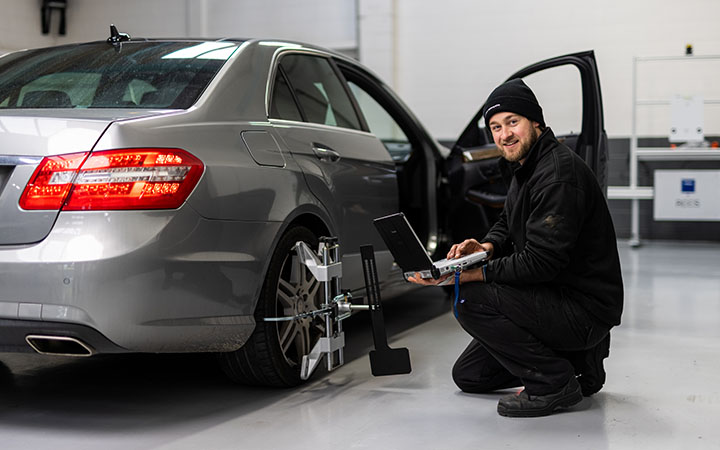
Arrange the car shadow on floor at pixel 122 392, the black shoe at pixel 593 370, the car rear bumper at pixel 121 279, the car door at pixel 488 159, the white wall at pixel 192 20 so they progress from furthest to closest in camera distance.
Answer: the white wall at pixel 192 20
the car door at pixel 488 159
the black shoe at pixel 593 370
the car shadow on floor at pixel 122 392
the car rear bumper at pixel 121 279

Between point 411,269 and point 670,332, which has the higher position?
point 411,269

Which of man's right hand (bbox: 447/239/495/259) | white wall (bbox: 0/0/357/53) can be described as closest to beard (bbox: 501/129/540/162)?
man's right hand (bbox: 447/239/495/259)

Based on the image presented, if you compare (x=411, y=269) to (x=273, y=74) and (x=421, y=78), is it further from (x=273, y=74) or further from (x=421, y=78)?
(x=421, y=78)

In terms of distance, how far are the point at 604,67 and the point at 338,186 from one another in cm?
701

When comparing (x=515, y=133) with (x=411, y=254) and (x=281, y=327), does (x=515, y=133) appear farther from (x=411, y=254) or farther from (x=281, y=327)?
(x=281, y=327)

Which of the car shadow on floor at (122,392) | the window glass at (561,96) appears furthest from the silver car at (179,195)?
the window glass at (561,96)

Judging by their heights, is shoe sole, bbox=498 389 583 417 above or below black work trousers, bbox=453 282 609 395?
below

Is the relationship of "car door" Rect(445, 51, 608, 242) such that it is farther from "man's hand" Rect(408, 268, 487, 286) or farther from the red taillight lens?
the red taillight lens

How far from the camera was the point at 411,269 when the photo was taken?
2.88m

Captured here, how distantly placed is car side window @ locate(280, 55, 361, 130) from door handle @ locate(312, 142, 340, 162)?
0.15m

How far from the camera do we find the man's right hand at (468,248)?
2.98 meters

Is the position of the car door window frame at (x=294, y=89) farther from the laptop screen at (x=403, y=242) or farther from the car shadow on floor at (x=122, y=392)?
the car shadow on floor at (x=122, y=392)

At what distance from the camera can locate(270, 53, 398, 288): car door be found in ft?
10.9

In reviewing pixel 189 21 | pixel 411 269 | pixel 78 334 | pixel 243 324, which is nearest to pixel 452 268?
pixel 411 269
